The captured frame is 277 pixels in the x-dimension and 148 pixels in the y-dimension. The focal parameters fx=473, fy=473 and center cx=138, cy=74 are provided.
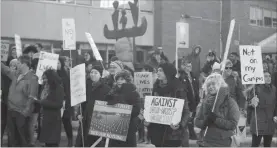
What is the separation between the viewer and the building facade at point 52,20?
1931 cm

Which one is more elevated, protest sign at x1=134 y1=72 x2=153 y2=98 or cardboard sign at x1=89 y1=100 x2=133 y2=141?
protest sign at x1=134 y1=72 x2=153 y2=98

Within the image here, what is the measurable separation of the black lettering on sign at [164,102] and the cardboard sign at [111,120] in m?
0.56

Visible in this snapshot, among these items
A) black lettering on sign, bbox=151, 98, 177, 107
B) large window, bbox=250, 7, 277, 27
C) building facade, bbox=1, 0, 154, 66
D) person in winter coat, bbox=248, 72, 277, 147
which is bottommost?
person in winter coat, bbox=248, 72, 277, 147

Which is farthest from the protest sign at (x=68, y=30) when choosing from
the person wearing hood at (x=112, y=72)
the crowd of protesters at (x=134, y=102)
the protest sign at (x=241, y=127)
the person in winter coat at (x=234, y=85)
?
the protest sign at (x=241, y=127)

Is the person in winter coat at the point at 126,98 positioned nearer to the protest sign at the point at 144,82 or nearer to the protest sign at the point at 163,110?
the protest sign at the point at 163,110

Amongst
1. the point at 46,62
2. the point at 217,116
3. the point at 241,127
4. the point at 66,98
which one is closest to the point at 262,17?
the point at 241,127

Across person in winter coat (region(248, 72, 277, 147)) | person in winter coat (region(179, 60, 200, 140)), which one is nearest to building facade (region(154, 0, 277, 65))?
person in winter coat (region(179, 60, 200, 140))

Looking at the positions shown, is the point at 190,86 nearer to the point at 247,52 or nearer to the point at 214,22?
the point at 247,52

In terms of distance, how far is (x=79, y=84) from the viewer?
25.0ft

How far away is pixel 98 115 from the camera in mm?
6324

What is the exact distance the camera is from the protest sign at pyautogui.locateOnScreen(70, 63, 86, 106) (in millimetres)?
7581

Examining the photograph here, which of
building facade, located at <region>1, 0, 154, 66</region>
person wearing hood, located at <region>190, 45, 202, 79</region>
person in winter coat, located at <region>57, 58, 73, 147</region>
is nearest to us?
person in winter coat, located at <region>57, 58, 73, 147</region>

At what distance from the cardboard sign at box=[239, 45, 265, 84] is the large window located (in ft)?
75.9

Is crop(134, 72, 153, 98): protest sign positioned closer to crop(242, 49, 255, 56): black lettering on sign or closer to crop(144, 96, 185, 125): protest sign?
crop(242, 49, 255, 56): black lettering on sign
